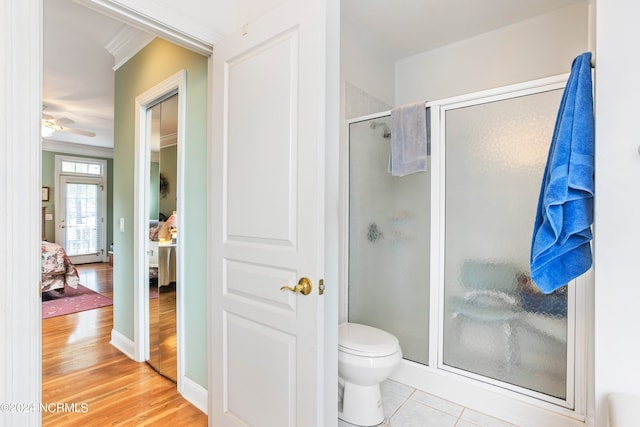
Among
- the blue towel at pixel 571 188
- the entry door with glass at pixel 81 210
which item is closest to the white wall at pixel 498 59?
the blue towel at pixel 571 188

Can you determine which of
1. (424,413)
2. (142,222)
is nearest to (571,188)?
(424,413)

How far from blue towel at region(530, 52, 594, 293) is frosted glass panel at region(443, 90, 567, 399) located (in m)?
0.94

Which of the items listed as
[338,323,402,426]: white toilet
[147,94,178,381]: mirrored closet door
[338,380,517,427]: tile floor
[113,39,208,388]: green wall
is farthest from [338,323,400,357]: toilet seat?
[147,94,178,381]: mirrored closet door

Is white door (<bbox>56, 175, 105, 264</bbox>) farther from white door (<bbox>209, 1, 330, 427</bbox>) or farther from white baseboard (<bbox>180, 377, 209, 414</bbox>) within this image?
white door (<bbox>209, 1, 330, 427</bbox>)

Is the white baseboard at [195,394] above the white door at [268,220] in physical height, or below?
below

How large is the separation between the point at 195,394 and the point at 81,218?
679 centimetres

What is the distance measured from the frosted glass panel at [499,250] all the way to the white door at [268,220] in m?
1.37

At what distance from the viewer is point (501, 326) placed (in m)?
2.02

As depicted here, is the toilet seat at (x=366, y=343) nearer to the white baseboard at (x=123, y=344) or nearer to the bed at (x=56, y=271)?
the white baseboard at (x=123, y=344)

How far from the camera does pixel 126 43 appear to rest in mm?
2670

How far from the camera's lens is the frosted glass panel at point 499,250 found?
1.85 m

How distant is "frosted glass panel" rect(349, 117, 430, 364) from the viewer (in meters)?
2.32

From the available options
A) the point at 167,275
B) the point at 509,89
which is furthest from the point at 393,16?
the point at 167,275
